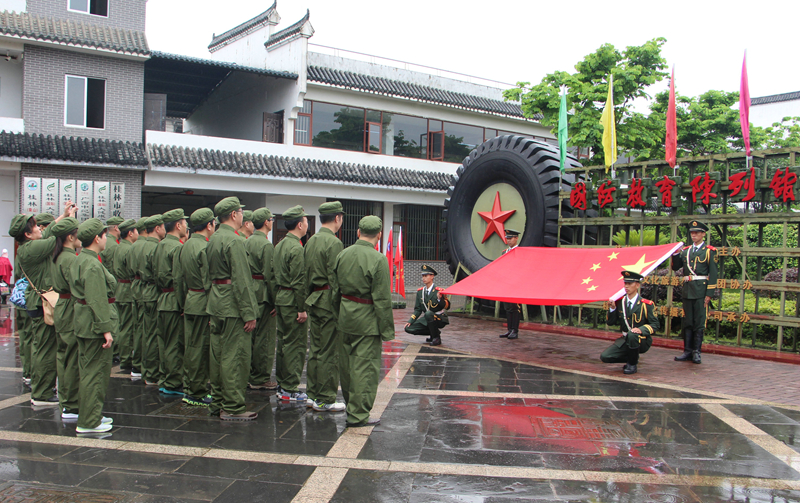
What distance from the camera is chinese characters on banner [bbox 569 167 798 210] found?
714 cm

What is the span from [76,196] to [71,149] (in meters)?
1.03

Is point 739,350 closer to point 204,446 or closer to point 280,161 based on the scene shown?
point 204,446

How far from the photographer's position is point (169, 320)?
19.5ft

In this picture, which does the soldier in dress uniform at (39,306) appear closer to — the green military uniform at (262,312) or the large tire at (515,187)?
the green military uniform at (262,312)

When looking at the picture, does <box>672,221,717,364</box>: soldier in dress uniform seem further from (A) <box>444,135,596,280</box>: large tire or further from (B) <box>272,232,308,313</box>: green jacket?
(B) <box>272,232,308,313</box>: green jacket

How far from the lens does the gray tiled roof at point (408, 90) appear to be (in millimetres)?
16531

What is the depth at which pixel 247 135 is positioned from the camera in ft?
58.9

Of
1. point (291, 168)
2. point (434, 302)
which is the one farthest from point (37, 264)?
point (291, 168)

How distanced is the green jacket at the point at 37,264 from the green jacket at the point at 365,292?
9.07 feet

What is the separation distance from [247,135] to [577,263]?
41.0ft

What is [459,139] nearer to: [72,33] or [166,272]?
[72,33]

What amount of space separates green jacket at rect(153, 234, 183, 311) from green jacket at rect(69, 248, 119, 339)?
47.1 inches

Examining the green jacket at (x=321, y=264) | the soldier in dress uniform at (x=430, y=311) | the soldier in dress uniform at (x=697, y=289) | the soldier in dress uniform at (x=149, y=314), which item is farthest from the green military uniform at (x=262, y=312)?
the soldier in dress uniform at (x=697, y=289)

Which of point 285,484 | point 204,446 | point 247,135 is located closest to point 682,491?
point 285,484
